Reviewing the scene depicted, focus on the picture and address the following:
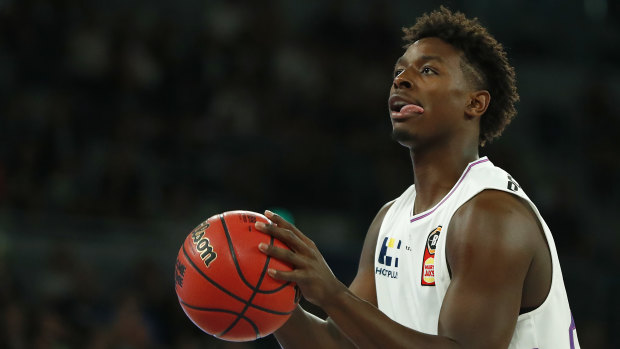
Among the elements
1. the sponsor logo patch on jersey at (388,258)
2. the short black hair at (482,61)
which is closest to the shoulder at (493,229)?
the sponsor logo patch on jersey at (388,258)

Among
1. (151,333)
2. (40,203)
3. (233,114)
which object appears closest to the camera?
(151,333)

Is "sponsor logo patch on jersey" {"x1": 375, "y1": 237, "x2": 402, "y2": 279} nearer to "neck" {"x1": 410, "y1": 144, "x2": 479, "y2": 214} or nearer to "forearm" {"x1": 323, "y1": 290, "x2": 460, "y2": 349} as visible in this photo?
"neck" {"x1": 410, "y1": 144, "x2": 479, "y2": 214}

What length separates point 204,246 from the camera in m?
3.20

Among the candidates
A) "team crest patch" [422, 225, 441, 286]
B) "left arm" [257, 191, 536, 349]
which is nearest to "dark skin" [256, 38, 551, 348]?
"left arm" [257, 191, 536, 349]

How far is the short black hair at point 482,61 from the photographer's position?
12.3ft

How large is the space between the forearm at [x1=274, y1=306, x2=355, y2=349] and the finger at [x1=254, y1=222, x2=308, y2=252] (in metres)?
0.69

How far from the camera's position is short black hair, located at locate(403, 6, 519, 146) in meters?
3.75

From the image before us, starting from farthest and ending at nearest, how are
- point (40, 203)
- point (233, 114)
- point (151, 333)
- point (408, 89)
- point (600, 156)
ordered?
1. point (600, 156)
2. point (233, 114)
3. point (40, 203)
4. point (151, 333)
5. point (408, 89)

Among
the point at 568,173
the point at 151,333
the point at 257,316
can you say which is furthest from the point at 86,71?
the point at 257,316

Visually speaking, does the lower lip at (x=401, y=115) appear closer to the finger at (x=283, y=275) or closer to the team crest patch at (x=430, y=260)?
the team crest patch at (x=430, y=260)

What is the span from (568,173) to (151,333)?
219 inches

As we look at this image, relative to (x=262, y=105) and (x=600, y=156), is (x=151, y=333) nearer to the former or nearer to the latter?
(x=262, y=105)

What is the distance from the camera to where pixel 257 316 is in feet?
10.3

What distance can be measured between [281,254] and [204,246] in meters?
0.36
